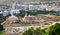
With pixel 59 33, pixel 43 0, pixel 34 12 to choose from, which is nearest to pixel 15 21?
pixel 34 12

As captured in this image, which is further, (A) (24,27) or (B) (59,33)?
(A) (24,27)

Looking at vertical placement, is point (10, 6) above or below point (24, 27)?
above

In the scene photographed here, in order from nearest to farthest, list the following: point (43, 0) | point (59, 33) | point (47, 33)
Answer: point (59, 33) < point (47, 33) < point (43, 0)

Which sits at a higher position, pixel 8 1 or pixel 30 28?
pixel 8 1

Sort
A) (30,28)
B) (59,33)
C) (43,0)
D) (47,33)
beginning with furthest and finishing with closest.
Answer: (43,0) < (30,28) < (47,33) < (59,33)

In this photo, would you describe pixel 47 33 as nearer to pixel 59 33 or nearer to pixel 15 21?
pixel 59 33

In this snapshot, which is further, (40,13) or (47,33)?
(40,13)

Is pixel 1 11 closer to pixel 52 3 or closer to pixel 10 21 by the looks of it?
pixel 10 21

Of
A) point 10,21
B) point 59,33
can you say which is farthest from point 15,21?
point 59,33

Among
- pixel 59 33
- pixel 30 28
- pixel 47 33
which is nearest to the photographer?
pixel 59 33
